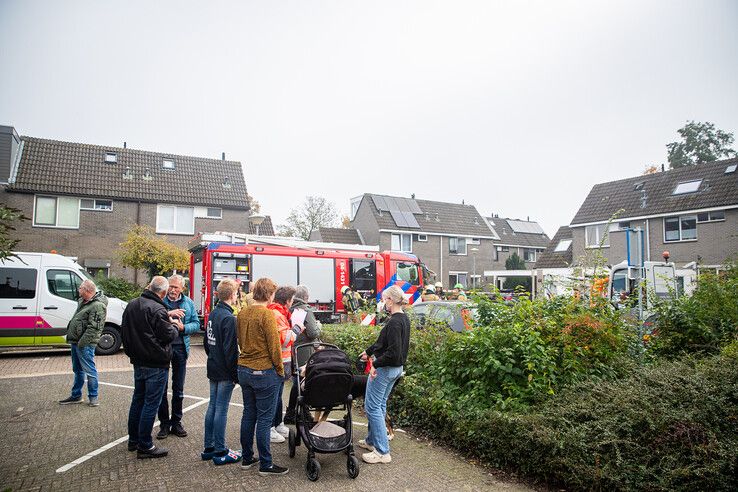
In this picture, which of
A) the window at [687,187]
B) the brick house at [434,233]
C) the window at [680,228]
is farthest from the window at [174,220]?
the window at [687,187]

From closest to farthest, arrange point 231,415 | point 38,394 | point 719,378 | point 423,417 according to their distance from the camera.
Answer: point 719,378 < point 423,417 < point 231,415 < point 38,394

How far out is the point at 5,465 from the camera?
502 centimetres

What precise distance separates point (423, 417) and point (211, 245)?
33.4 feet

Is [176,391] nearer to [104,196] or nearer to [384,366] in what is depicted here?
[384,366]

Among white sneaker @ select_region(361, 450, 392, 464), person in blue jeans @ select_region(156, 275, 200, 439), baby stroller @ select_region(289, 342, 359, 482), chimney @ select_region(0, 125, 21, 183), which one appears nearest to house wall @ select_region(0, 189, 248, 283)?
chimney @ select_region(0, 125, 21, 183)

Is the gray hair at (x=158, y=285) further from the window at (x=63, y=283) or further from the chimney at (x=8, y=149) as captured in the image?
the chimney at (x=8, y=149)

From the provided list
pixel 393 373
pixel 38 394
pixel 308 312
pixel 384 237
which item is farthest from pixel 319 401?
pixel 384 237

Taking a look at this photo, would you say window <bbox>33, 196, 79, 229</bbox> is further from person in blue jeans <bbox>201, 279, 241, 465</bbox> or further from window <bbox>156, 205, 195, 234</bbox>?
person in blue jeans <bbox>201, 279, 241, 465</bbox>

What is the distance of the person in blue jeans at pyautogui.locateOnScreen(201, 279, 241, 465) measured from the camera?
516 centimetres

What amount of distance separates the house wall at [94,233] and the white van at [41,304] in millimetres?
11762

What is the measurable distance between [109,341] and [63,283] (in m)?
1.86

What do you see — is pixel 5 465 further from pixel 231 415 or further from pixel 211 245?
pixel 211 245

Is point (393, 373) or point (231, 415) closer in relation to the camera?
point (393, 373)

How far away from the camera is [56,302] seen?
1212 centimetres
